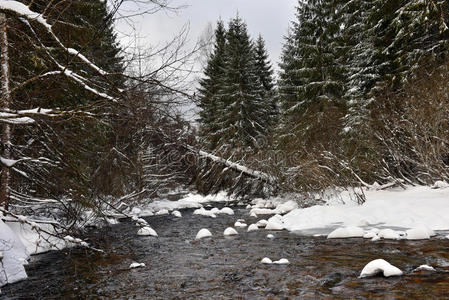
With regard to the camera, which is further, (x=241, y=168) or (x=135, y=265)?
(x=241, y=168)

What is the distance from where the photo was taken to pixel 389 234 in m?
7.18

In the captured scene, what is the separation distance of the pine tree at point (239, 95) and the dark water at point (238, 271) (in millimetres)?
14386

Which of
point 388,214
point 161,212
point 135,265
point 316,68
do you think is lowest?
point 135,265

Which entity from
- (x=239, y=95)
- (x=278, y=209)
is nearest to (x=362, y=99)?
(x=278, y=209)

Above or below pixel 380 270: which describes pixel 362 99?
above

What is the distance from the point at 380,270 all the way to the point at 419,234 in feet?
7.93

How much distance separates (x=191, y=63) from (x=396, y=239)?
5850mm

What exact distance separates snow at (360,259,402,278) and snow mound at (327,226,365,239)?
2802 millimetres

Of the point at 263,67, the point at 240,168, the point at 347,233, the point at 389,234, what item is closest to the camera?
the point at 389,234

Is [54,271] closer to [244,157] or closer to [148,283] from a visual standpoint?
[148,283]

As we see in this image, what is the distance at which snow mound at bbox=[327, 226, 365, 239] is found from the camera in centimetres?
777

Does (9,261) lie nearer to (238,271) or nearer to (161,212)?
(238,271)

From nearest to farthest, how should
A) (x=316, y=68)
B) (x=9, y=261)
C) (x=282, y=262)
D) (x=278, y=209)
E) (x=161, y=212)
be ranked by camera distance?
(x=9, y=261) < (x=282, y=262) < (x=278, y=209) < (x=161, y=212) < (x=316, y=68)

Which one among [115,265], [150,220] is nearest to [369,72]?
[150,220]
